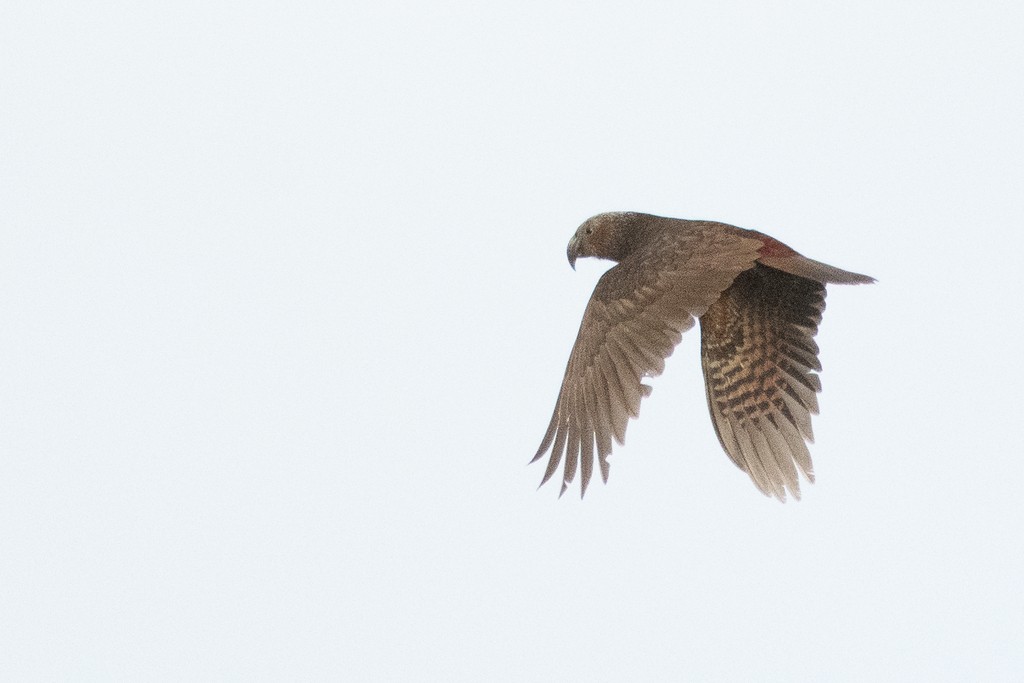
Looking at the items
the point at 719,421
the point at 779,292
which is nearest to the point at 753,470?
the point at 719,421

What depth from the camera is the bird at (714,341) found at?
5.44 m

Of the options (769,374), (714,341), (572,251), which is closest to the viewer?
(769,374)

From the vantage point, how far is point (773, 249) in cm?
572

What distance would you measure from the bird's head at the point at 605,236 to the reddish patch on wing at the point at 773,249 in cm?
86

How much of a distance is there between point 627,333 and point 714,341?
2.52 feet

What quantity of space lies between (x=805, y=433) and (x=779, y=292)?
614 mm

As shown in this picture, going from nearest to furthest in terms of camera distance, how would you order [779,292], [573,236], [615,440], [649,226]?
1. [615,440]
2. [779,292]
3. [649,226]
4. [573,236]

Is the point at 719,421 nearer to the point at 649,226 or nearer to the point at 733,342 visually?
the point at 733,342

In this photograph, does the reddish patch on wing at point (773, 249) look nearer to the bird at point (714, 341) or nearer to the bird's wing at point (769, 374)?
the bird at point (714, 341)

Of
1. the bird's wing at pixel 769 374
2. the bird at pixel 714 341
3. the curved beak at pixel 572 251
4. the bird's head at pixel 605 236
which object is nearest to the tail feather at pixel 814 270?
the bird at pixel 714 341

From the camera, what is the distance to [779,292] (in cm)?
597

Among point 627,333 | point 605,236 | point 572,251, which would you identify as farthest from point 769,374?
point 572,251

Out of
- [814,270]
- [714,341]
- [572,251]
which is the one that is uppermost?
[572,251]

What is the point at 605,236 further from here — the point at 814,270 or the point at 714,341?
the point at 814,270
